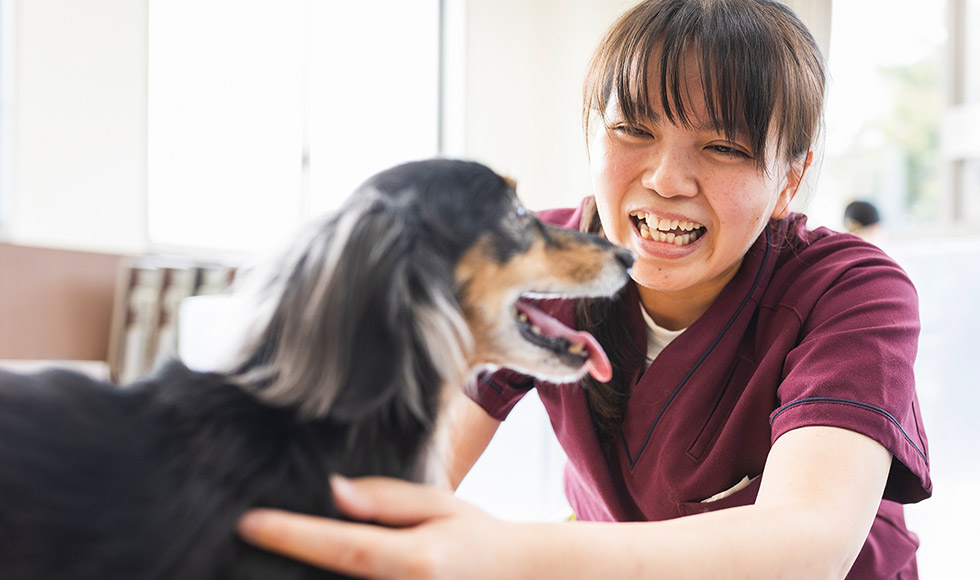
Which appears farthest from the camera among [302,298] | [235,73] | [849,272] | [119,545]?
[235,73]

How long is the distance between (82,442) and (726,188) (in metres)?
0.87

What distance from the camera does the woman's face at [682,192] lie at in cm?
113

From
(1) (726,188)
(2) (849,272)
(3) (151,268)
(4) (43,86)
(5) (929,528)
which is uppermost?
(4) (43,86)

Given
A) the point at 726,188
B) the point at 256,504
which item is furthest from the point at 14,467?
the point at 726,188

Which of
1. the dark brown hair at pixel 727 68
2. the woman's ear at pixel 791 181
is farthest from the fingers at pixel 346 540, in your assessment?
the woman's ear at pixel 791 181

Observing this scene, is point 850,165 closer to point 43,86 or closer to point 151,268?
point 151,268

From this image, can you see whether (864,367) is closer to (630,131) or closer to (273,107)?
(630,131)

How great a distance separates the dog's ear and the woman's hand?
0.29 ft

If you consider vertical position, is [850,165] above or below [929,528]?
above

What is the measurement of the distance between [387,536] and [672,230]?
70 cm

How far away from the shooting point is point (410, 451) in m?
0.80

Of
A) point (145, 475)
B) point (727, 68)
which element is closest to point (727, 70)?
point (727, 68)

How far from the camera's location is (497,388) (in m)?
1.38

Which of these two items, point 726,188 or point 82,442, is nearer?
point 82,442
